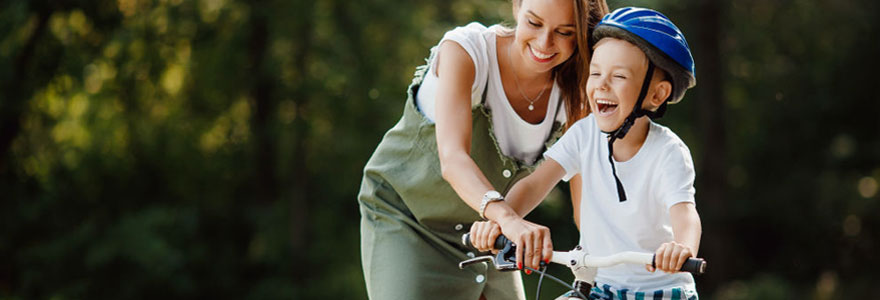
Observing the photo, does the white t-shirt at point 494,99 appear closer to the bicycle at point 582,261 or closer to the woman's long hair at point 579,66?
the woman's long hair at point 579,66

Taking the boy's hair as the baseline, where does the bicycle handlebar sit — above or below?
below

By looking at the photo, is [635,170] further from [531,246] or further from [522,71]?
[522,71]

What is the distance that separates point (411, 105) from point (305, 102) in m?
6.96

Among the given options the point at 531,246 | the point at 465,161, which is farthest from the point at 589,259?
the point at 465,161

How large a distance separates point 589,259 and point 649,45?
510mm

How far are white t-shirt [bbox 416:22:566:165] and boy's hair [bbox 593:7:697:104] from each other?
0.52 meters

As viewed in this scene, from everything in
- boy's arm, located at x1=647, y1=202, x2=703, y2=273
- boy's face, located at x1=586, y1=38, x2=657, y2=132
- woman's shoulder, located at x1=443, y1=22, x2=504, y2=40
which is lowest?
boy's arm, located at x1=647, y1=202, x2=703, y2=273

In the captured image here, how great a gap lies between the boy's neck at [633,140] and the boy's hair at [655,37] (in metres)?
0.12

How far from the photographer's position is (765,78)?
12867 millimetres

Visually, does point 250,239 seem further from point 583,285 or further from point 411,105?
point 583,285

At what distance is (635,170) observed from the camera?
7.67 ft

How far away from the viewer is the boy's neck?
2.38 meters

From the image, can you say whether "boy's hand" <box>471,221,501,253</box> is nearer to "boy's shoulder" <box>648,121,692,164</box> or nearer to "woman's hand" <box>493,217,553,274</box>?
"woman's hand" <box>493,217,553,274</box>

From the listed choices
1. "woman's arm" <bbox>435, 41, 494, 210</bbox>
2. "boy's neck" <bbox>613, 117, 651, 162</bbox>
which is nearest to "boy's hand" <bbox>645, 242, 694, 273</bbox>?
"boy's neck" <bbox>613, 117, 651, 162</bbox>
